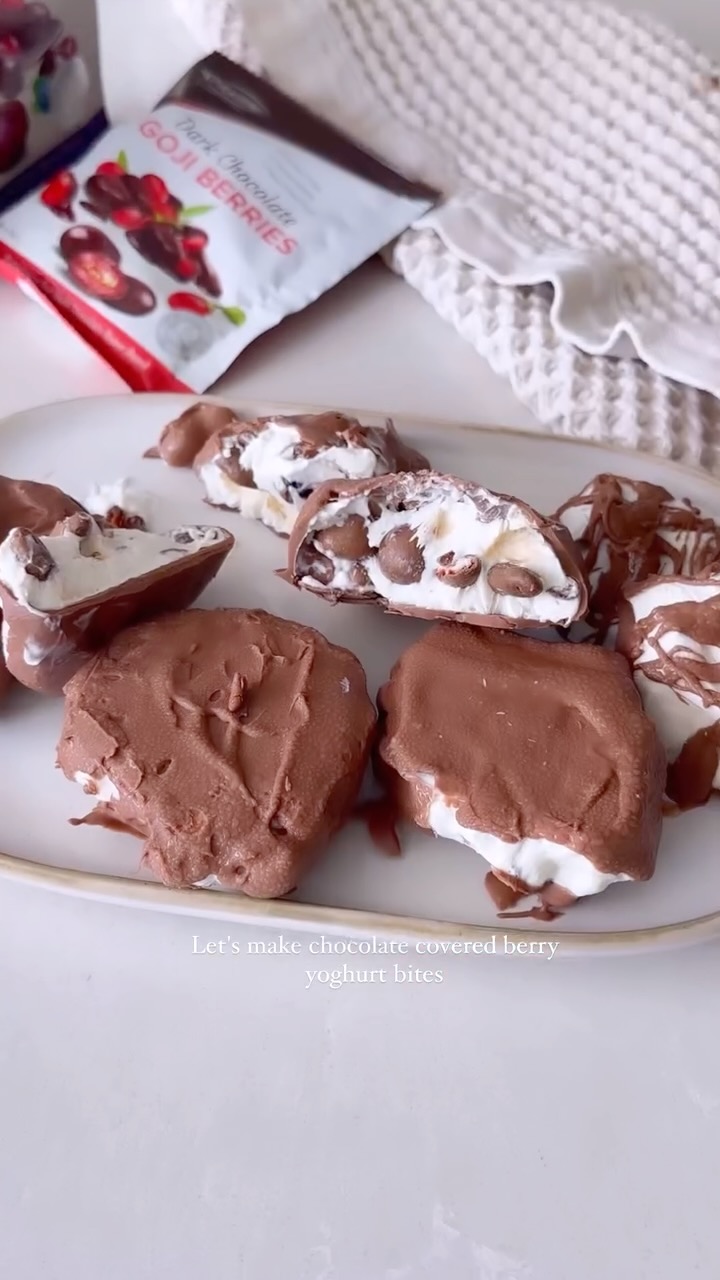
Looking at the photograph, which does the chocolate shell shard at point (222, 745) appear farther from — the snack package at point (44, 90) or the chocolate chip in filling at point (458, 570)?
the snack package at point (44, 90)

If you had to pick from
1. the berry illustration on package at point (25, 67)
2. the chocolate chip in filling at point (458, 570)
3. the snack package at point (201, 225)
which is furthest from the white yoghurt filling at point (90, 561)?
the berry illustration on package at point (25, 67)

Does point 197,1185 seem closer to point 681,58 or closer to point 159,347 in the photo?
point 159,347

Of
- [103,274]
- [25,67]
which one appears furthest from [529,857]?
[25,67]

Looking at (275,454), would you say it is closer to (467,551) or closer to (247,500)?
(247,500)

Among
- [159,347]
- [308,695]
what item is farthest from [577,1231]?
[159,347]

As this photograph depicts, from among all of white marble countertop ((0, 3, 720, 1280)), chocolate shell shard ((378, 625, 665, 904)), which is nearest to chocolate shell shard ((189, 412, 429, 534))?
chocolate shell shard ((378, 625, 665, 904))
